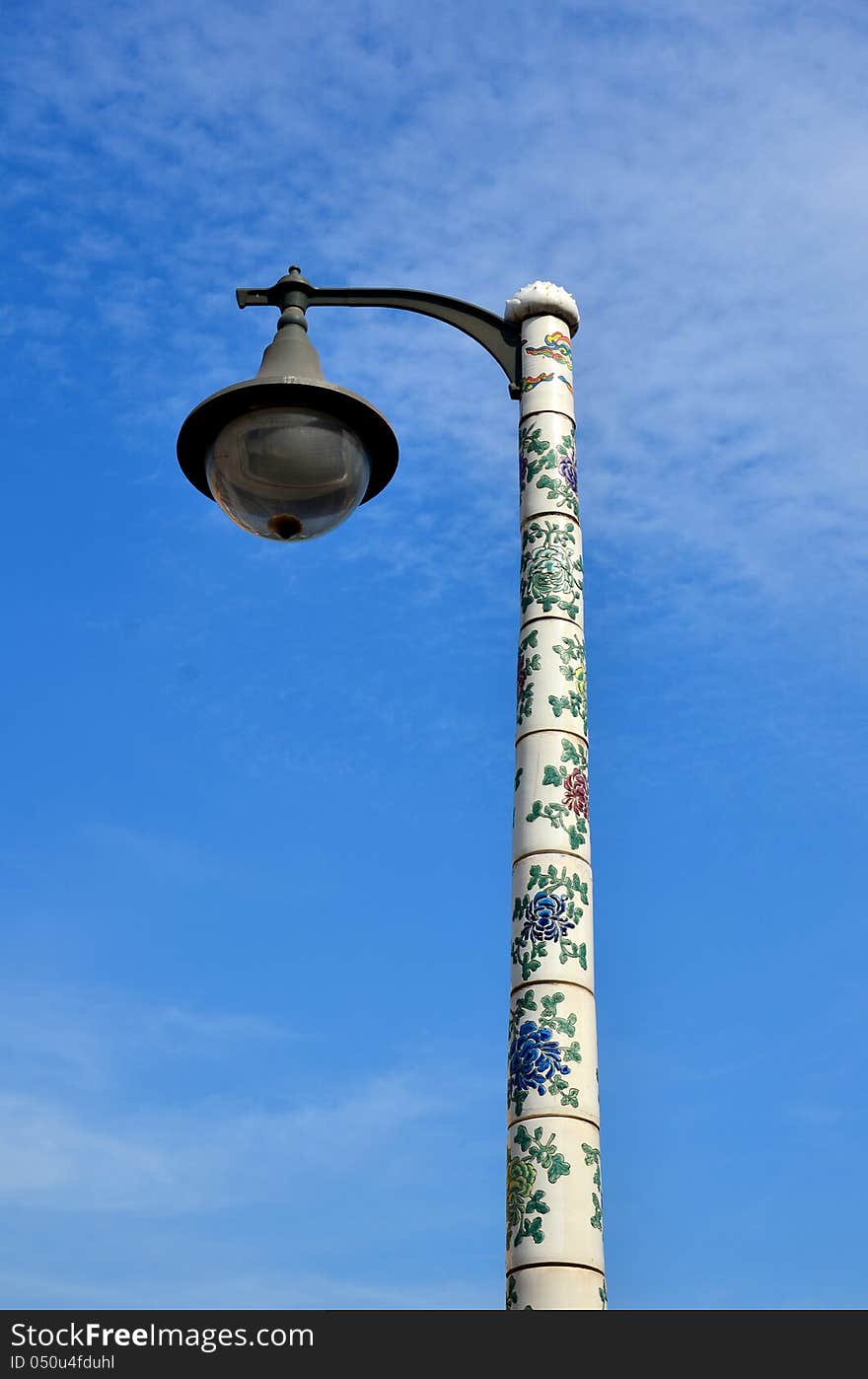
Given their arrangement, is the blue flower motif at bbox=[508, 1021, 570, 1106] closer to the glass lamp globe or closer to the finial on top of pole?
the glass lamp globe

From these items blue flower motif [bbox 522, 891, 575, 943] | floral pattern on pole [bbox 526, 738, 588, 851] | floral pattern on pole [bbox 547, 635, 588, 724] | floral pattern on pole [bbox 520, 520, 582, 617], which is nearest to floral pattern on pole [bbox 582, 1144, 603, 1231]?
blue flower motif [bbox 522, 891, 575, 943]

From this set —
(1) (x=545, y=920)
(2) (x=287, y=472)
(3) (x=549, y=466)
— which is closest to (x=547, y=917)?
(1) (x=545, y=920)

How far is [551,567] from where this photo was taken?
8.40 m

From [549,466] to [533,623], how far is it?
104 cm

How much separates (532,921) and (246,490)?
2579 mm

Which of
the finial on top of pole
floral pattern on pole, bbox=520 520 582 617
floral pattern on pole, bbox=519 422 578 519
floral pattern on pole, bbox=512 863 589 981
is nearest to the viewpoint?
floral pattern on pole, bbox=512 863 589 981

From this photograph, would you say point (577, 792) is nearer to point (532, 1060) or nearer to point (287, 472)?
point (532, 1060)

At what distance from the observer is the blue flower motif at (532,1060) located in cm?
716

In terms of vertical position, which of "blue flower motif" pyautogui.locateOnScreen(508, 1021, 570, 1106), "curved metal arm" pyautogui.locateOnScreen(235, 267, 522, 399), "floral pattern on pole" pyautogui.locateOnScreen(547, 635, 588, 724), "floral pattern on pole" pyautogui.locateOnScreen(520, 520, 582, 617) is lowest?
"blue flower motif" pyautogui.locateOnScreen(508, 1021, 570, 1106)

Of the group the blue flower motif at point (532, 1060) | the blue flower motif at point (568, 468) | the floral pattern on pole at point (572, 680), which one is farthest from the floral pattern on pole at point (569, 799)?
the blue flower motif at point (568, 468)

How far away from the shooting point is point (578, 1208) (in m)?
6.89

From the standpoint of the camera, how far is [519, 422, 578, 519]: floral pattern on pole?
8703 millimetres
